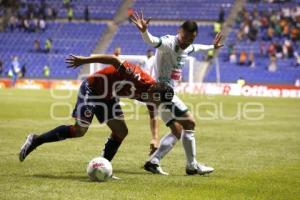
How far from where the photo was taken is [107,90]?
10.0 m

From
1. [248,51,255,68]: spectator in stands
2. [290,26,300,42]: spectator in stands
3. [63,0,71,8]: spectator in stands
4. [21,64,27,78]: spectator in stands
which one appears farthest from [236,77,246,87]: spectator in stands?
[63,0,71,8]: spectator in stands

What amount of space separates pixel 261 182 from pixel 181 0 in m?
46.6

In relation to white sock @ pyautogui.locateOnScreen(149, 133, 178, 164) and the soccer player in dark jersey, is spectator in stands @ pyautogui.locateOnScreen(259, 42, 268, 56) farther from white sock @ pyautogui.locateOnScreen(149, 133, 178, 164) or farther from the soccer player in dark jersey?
the soccer player in dark jersey

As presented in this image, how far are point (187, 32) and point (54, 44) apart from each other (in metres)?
43.7

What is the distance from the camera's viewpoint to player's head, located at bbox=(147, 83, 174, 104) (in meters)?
10.0

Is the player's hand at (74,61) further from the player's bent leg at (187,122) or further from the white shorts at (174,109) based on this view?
the player's bent leg at (187,122)

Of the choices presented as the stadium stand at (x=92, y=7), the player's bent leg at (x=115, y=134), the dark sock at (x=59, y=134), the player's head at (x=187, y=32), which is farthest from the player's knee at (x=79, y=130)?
the stadium stand at (x=92, y=7)

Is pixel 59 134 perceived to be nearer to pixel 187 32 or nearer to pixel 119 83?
pixel 119 83

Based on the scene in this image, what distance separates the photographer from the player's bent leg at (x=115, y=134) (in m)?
10.4

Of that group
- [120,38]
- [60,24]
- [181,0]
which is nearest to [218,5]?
[181,0]

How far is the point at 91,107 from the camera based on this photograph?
10062mm

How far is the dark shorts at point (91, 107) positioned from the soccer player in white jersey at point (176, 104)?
95cm

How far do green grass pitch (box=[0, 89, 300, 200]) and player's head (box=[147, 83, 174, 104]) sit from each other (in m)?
1.19

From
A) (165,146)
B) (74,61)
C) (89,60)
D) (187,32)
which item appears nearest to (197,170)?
(165,146)
